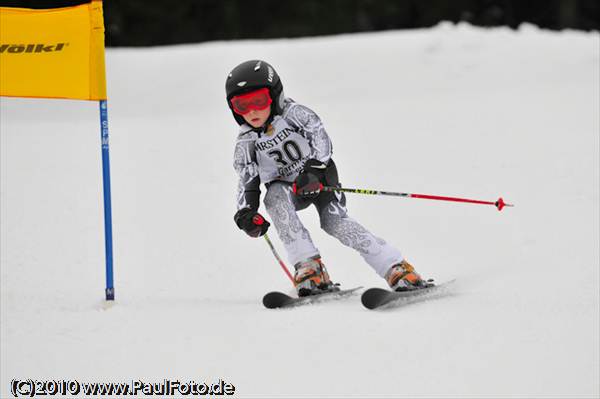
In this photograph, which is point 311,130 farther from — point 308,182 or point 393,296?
point 393,296

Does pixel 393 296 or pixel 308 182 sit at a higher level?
pixel 308 182

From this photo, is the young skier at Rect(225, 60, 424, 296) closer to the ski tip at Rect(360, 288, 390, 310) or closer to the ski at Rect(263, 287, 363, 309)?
the ski at Rect(263, 287, 363, 309)

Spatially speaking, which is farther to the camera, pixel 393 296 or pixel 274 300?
pixel 274 300

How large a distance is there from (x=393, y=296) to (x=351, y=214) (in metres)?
3.16

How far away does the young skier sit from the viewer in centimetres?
549

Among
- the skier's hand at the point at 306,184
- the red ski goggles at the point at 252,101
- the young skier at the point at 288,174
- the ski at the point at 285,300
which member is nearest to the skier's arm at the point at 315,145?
the young skier at the point at 288,174

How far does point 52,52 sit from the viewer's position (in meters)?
5.79

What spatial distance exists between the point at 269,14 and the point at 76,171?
19879mm

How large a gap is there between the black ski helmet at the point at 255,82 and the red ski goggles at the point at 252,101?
0.03 m

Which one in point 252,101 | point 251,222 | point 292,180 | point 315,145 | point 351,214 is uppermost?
point 252,101

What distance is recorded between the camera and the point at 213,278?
22.4 ft

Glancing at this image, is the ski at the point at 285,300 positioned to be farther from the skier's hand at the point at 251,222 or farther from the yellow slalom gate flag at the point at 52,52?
the yellow slalom gate flag at the point at 52,52

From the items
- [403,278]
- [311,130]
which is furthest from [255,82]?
[403,278]

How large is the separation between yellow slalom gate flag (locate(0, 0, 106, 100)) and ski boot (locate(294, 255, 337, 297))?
1839mm
